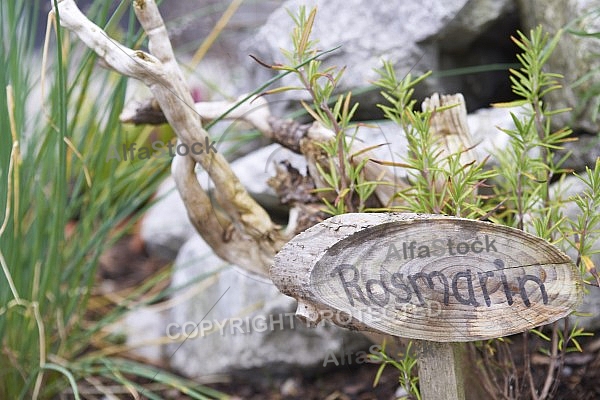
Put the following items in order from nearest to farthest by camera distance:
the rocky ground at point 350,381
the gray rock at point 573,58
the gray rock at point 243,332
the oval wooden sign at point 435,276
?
the oval wooden sign at point 435,276 → the rocky ground at point 350,381 → the gray rock at point 573,58 → the gray rock at point 243,332

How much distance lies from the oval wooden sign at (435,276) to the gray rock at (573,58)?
686 millimetres

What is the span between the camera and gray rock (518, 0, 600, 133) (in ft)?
4.74

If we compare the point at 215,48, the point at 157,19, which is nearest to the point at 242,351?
the point at 157,19

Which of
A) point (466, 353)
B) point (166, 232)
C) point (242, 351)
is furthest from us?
point (166, 232)

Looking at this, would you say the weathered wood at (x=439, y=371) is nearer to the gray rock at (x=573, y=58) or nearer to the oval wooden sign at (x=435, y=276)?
the oval wooden sign at (x=435, y=276)

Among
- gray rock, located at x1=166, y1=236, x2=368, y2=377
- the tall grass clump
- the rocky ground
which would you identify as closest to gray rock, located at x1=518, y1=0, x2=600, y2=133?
the rocky ground

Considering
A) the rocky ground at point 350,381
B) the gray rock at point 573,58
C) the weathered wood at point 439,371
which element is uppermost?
the gray rock at point 573,58

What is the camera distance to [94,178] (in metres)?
1.61

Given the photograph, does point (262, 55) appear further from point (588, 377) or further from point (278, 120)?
point (588, 377)

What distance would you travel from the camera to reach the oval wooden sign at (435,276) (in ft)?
2.67

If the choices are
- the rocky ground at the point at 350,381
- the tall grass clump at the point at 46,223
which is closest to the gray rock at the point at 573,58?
the rocky ground at the point at 350,381

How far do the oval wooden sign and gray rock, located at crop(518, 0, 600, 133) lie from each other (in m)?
0.69

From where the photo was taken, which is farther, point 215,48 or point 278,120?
point 215,48

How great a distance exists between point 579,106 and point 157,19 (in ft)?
2.77
